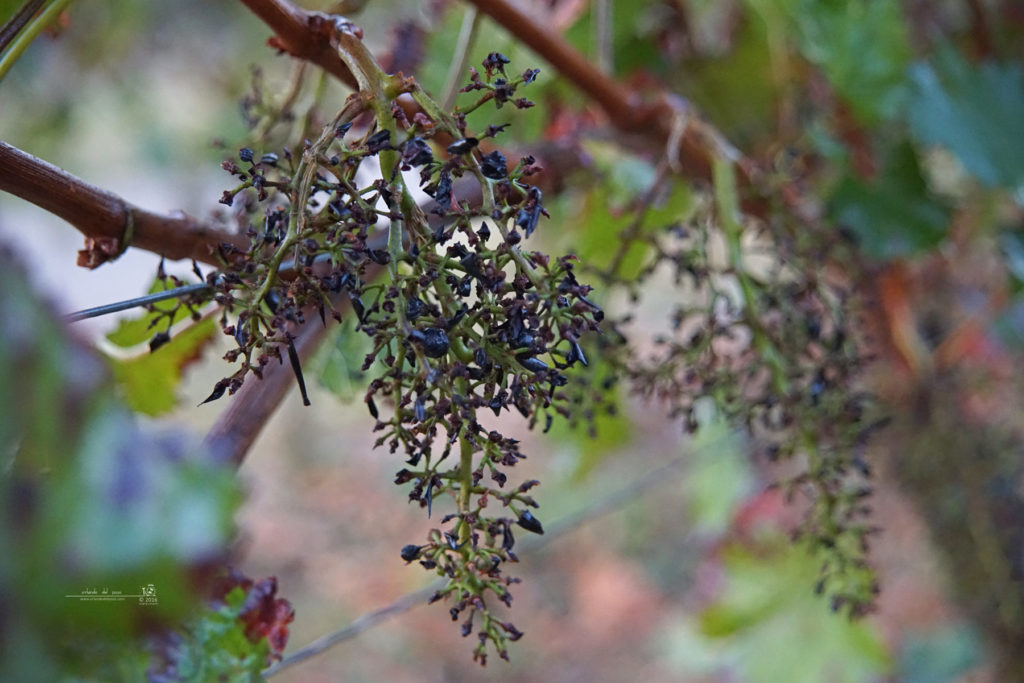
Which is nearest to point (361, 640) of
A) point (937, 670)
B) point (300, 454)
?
point (300, 454)

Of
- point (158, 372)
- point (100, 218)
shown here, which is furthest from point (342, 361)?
point (100, 218)

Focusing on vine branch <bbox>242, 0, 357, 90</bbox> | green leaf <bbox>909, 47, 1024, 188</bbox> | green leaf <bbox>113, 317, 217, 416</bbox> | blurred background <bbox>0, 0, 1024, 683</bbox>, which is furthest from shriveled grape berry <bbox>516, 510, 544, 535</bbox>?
green leaf <bbox>909, 47, 1024, 188</bbox>

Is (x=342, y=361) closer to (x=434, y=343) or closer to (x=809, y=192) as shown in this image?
(x=434, y=343)

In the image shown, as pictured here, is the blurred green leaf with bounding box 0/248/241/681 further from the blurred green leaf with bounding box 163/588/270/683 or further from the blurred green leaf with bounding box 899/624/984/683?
the blurred green leaf with bounding box 899/624/984/683

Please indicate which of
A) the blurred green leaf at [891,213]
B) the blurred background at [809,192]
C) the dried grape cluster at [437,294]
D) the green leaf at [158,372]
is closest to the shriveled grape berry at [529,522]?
the dried grape cluster at [437,294]

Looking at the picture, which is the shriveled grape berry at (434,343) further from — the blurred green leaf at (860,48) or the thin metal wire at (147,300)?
the blurred green leaf at (860,48)

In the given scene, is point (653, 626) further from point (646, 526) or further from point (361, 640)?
point (361, 640)
